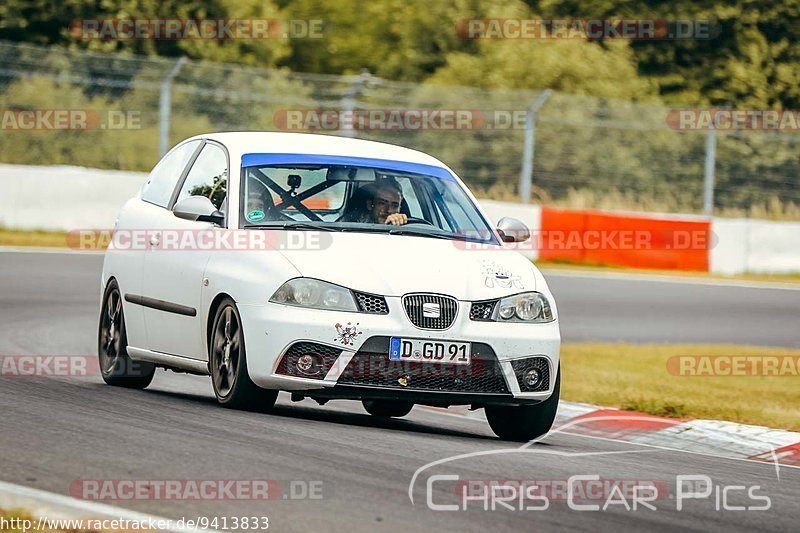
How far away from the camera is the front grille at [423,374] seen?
816 centimetres

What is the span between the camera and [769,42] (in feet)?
130

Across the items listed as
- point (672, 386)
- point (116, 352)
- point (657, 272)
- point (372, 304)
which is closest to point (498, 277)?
point (372, 304)

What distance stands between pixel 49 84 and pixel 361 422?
65.7 feet

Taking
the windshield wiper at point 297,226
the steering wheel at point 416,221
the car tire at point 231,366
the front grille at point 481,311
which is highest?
the steering wheel at point 416,221

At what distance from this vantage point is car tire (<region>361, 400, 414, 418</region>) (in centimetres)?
1001

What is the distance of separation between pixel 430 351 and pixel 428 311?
0.68ft

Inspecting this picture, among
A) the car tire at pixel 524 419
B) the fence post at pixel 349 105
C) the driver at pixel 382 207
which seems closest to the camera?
the car tire at pixel 524 419

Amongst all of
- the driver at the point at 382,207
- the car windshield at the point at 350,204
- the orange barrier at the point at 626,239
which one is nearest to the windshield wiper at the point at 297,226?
the car windshield at the point at 350,204

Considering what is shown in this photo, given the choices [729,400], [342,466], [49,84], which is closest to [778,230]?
[49,84]

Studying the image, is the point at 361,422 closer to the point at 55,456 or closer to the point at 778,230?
the point at 55,456

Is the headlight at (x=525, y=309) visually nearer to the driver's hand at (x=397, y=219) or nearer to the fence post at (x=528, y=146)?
the driver's hand at (x=397, y=219)

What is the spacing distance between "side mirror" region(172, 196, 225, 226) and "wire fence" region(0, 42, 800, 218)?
1734 cm

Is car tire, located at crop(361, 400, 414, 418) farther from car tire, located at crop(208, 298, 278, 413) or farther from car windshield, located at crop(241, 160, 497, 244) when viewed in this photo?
car tire, located at crop(208, 298, 278, 413)

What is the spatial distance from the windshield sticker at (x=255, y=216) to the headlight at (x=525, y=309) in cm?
152
